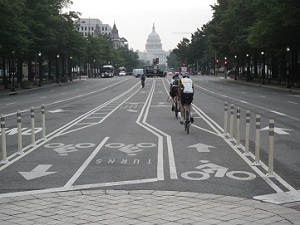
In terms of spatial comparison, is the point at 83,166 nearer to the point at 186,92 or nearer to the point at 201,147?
the point at 201,147

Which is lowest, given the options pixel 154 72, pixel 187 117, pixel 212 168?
pixel 212 168

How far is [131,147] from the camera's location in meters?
13.3

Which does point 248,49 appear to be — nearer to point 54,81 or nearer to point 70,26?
point 70,26

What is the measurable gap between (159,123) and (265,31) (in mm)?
34146

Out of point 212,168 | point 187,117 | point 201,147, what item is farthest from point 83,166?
point 187,117

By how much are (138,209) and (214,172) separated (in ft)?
10.9

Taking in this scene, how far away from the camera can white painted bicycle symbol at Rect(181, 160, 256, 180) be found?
9.41m

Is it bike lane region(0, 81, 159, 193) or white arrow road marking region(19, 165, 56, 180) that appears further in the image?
white arrow road marking region(19, 165, 56, 180)

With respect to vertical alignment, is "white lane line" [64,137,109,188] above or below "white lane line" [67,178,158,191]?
below

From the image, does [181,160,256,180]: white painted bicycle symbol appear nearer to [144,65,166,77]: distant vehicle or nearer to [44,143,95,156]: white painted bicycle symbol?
[44,143,95,156]: white painted bicycle symbol

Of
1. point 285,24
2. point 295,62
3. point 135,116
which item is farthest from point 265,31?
point 135,116

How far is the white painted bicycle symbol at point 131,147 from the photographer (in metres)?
12.6

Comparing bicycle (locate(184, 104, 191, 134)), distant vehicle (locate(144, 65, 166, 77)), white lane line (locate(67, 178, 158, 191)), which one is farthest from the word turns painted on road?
distant vehicle (locate(144, 65, 166, 77))

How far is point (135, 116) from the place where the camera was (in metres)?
23.2
